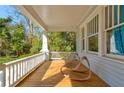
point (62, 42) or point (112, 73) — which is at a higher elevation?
point (62, 42)

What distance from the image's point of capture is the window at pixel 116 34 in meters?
4.89

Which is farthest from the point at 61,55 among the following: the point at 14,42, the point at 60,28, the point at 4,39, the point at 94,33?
the point at 94,33

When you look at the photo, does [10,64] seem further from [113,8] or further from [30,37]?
[30,37]

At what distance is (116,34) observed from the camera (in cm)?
536

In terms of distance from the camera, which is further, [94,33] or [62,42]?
[62,42]

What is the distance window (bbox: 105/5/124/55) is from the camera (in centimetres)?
489

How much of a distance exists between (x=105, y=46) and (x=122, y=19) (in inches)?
69.7

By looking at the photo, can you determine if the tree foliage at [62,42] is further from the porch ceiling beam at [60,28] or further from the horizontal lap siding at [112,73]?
the horizontal lap siding at [112,73]

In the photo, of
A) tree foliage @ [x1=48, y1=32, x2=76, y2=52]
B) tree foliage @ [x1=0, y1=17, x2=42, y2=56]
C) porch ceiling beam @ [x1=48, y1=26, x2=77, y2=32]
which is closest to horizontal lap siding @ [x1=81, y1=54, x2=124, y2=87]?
porch ceiling beam @ [x1=48, y1=26, x2=77, y2=32]

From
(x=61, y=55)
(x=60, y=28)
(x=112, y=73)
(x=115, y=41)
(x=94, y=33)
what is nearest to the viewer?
(x=112, y=73)

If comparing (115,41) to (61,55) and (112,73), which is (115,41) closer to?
(112,73)

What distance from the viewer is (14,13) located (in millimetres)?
22906

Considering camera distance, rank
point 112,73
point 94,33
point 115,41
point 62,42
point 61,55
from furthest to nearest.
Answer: point 62,42, point 61,55, point 94,33, point 115,41, point 112,73

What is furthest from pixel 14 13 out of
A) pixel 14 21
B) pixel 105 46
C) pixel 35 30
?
pixel 105 46
